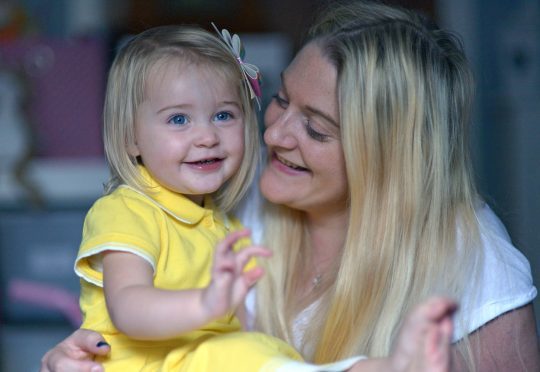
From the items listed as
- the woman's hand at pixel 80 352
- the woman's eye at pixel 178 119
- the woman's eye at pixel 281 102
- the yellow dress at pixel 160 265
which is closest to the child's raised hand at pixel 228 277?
the yellow dress at pixel 160 265

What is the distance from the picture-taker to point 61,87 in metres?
4.20

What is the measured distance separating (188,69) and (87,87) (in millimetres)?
2158

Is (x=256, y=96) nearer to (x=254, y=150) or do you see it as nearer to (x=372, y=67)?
(x=254, y=150)

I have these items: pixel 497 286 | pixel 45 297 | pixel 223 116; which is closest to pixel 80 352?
pixel 223 116

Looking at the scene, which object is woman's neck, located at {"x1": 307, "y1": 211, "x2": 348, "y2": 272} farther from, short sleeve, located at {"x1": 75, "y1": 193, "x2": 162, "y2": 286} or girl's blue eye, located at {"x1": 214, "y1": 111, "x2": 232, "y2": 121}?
short sleeve, located at {"x1": 75, "y1": 193, "x2": 162, "y2": 286}

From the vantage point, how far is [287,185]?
2391mm

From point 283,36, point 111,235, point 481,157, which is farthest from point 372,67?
point 283,36

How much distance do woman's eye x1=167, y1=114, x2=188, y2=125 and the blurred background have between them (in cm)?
185

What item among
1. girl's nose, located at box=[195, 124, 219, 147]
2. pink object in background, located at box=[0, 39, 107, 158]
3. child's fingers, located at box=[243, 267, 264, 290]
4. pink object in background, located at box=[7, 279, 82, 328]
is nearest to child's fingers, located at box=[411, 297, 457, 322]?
child's fingers, located at box=[243, 267, 264, 290]

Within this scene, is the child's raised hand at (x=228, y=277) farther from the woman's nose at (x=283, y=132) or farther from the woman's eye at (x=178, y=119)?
the woman's nose at (x=283, y=132)

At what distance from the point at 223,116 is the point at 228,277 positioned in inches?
24.6

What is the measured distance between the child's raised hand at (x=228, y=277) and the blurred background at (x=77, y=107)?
84.8 inches

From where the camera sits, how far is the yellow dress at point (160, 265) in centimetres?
192

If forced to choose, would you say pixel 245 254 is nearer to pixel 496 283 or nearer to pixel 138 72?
pixel 138 72
